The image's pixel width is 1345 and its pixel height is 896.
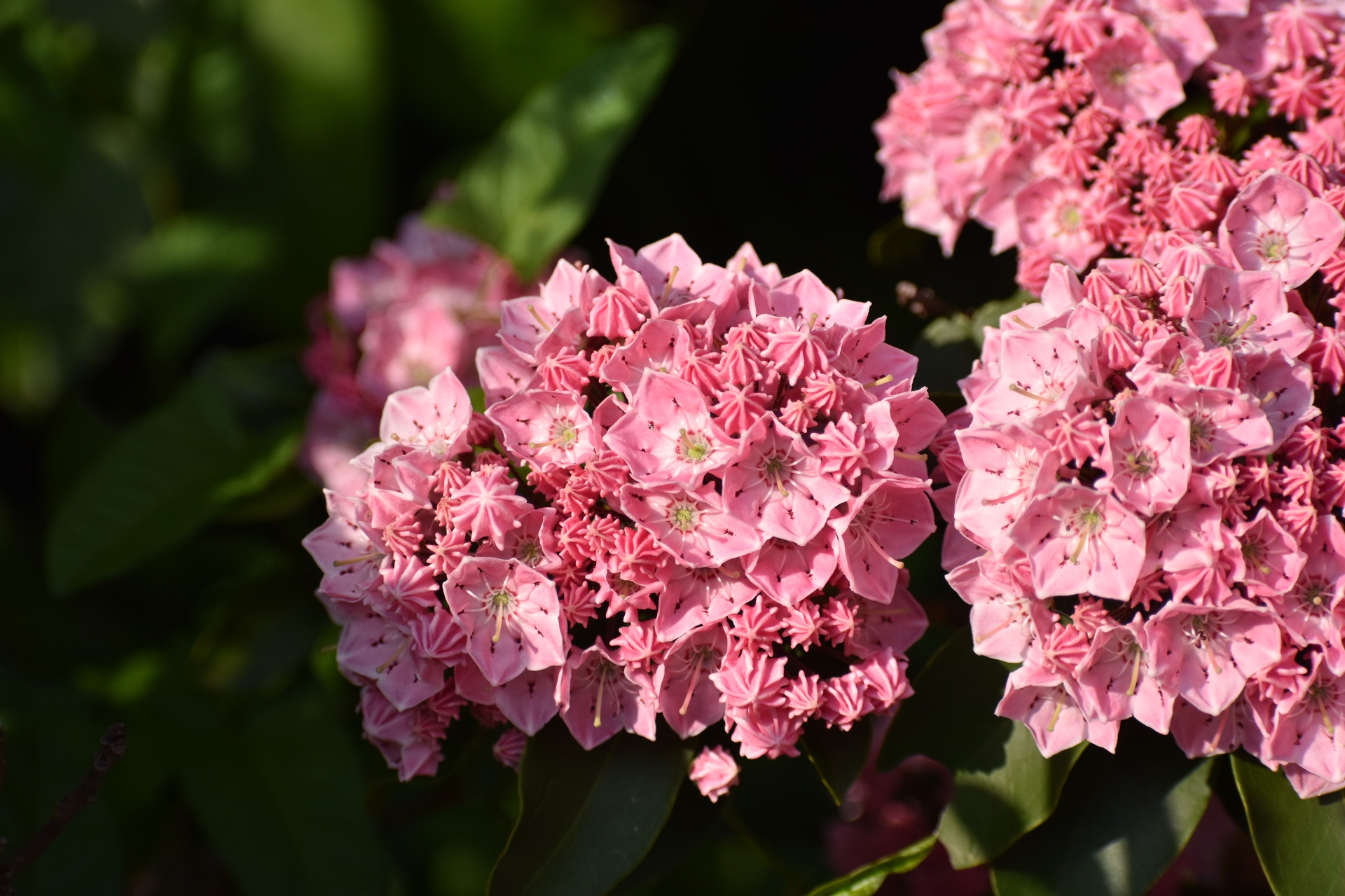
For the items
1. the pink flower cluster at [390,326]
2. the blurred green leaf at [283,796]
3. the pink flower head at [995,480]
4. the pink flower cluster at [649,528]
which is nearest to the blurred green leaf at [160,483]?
the pink flower cluster at [390,326]

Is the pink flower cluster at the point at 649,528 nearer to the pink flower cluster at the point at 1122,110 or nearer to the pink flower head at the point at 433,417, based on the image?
the pink flower head at the point at 433,417

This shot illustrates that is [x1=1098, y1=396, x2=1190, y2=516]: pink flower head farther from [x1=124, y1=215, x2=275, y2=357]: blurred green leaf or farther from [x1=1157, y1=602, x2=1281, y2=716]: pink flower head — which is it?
[x1=124, y1=215, x2=275, y2=357]: blurred green leaf

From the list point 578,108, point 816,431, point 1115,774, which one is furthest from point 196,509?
point 1115,774

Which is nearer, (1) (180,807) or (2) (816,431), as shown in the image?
(2) (816,431)

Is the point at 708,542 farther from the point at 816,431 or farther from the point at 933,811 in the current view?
the point at 933,811

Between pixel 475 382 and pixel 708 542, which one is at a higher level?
pixel 708 542

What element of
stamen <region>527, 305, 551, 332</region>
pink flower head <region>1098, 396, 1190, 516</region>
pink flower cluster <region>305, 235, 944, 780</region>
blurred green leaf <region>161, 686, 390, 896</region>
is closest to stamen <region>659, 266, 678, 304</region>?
pink flower cluster <region>305, 235, 944, 780</region>
